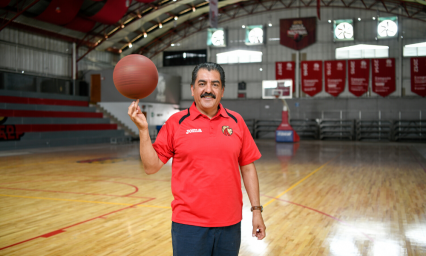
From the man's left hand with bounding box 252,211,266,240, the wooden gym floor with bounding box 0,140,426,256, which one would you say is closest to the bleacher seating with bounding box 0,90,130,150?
the wooden gym floor with bounding box 0,140,426,256

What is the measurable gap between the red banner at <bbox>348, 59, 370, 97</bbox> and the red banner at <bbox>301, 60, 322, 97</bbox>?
187 centimetres

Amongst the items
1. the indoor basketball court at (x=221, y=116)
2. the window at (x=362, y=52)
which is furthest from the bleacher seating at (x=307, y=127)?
the window at (x=362, y=52)

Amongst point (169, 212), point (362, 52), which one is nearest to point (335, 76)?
point (362, 52)

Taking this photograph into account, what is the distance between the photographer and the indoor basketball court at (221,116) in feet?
12.3

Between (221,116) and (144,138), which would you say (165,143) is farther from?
(221,116)

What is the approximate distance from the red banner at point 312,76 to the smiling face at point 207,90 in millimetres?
22814

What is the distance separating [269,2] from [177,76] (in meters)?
8.15

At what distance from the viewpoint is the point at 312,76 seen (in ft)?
77.9

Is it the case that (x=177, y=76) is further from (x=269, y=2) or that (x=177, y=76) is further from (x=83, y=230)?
(x=83, y=230)

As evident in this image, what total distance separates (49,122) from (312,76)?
15.8 m

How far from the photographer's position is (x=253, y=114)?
83.7 feet

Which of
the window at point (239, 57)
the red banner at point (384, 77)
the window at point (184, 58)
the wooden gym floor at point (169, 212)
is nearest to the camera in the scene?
the wooden gym floor at point (169, 212)

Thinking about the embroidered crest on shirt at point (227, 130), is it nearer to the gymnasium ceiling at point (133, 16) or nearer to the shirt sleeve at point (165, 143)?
the shirt sleeve at point (165, 143)

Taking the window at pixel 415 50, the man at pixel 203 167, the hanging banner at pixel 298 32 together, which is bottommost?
the man at pixel 203 167
